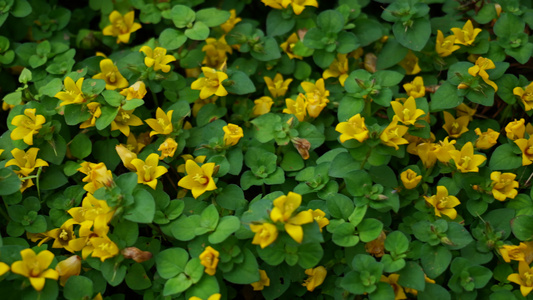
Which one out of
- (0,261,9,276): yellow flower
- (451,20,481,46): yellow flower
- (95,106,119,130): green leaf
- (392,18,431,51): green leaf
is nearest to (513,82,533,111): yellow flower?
(451,20,481,46): yellow flower

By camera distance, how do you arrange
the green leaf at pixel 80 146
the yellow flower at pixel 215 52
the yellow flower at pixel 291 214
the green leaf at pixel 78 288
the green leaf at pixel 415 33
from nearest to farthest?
1. the yellow flower at pixel 291 214
2. the green leaf at pixel 78 288
3. the green leaf at pixel 80 146
4. the green leaf at pixel 415 33
5. the yellow flower at pixel 215 52

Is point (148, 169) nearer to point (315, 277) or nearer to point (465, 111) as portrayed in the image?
point (315, 277)

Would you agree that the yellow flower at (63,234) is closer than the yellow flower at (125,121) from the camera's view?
Yes

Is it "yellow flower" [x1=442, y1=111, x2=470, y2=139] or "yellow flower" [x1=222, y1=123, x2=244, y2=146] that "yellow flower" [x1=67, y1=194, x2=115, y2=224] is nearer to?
"yellow flower" [x1=222, y1=123, x2=244, y2=146]

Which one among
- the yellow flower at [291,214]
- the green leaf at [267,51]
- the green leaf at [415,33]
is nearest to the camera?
the yellow flower at [291,214]

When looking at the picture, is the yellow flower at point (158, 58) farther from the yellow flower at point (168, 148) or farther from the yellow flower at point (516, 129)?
the yellow flower at point (516, 129)

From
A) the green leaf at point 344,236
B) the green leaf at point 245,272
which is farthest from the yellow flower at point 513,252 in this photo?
the green leaf at point 245,272

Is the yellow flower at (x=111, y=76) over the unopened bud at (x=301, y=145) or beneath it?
over
